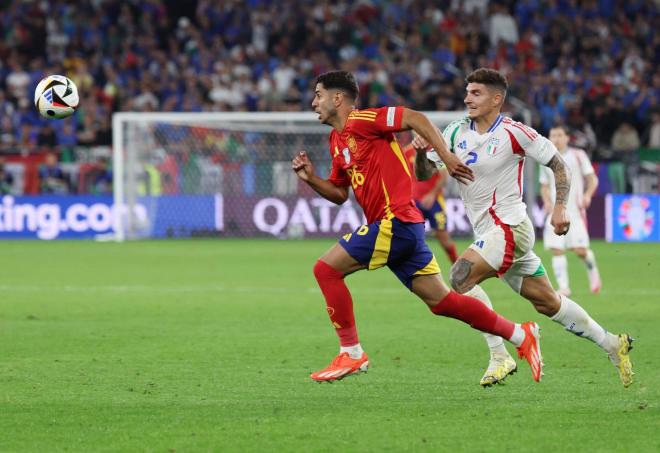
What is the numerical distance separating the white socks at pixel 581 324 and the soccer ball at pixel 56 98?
4829mm

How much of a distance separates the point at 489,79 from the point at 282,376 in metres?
2.49

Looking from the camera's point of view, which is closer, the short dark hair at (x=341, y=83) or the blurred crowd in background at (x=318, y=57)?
the short dark hair at (x=341, y=83)

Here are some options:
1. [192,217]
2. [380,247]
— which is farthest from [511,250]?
[192,217]

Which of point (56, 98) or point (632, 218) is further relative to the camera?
point (632, 218)

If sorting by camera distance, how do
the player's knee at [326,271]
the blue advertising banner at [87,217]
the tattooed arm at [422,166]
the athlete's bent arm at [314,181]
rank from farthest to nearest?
1. the blue advertising banner at [87,217]
2. the tattooed arm at [422,166]
3. the player's knee at [326,271]
4. the athlete's bent arm at [314,181]

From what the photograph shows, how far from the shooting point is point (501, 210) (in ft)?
26.0

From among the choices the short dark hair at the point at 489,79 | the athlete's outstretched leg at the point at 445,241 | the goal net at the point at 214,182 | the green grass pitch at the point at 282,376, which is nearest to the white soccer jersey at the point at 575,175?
the green grass pitch at the point at 282,376

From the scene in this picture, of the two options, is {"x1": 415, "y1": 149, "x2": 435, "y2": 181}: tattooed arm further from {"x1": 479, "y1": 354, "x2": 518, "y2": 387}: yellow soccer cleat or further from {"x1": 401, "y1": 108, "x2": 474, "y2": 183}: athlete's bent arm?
{"x1": 479, "y1": 354, "x2": 518, "y2": 387}: yellow soccer cleat

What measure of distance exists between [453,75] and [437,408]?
75.7ft

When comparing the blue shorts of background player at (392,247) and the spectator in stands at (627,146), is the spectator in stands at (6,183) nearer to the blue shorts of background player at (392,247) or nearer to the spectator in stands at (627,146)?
the spectator in stands at (627,146)

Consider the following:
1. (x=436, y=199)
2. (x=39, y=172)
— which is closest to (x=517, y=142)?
(x=436, y=199)

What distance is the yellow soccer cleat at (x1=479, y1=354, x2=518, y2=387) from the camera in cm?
770

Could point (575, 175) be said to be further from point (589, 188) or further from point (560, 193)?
point (560, 193)

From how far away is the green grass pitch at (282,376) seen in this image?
6.13 m
